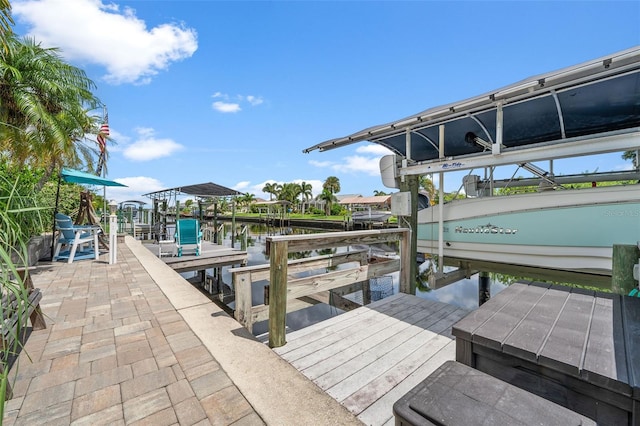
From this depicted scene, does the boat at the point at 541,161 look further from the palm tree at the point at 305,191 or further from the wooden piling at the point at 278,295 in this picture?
the palm tree at the point at 305,191

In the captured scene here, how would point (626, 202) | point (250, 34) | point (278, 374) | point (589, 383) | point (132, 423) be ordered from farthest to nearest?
point (250, 34)
point (626, 202)
point (278, 374)
point (132, 423)
point (589, 383)

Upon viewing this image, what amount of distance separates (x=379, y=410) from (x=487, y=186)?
6671 mm

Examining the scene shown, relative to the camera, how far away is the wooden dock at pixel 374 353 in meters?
1.88

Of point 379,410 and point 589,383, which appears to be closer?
point 589,383

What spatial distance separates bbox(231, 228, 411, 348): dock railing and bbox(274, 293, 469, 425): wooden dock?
0.37 metres

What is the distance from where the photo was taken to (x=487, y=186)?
22.4ft

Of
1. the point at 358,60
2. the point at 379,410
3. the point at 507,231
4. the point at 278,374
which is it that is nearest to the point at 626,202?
Result: the point at 507,231

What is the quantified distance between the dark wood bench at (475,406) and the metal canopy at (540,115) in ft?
11.4

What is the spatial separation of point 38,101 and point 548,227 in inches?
403

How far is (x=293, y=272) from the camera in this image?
10.6 ft

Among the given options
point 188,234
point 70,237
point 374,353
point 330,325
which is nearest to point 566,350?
point 374,353

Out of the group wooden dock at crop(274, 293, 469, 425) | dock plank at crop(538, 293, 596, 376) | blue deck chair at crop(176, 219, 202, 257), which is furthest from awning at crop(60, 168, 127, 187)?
dock plank at crop(538, 293, 596, 376)

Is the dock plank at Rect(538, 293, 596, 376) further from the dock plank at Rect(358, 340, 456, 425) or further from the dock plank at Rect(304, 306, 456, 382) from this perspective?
the dock plank at Rect(304, 306, 456, 382)

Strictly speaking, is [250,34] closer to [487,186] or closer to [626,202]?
[487,186]
